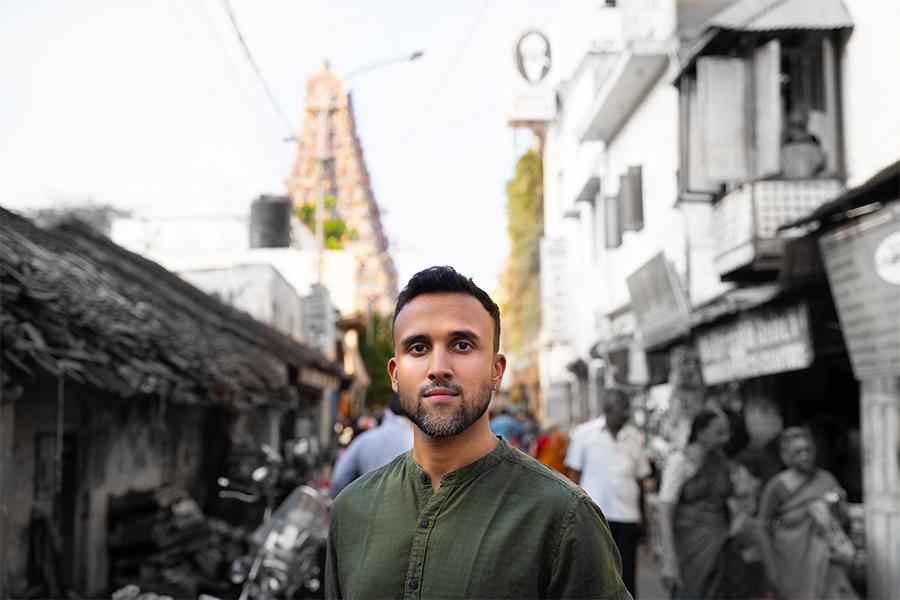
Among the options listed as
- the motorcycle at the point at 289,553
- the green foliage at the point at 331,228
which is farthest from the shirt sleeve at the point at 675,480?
the green foliage at the point at 331,228

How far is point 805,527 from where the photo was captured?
24.1ft

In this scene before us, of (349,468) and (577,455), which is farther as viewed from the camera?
(577,455)

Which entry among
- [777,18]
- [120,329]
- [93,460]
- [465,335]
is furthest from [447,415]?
[777,18]

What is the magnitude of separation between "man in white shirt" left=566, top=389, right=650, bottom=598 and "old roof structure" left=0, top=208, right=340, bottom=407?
348 centimetres

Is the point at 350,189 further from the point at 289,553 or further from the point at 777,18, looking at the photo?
the point at 289,553

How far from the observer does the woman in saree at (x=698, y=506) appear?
22.9 ft

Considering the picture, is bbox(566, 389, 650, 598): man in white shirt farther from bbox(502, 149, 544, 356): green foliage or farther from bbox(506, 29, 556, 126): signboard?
bbox(502, 149, 544, 356): green foliage

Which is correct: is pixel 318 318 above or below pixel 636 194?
below

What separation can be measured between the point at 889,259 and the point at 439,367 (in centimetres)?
558

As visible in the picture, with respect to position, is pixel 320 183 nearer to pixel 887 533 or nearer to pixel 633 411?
pixel 633 411

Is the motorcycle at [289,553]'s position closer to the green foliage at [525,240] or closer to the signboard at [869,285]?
the signboard at [869,285]

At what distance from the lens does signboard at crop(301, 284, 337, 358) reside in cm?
2591

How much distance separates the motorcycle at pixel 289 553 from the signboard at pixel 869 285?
13.3ft

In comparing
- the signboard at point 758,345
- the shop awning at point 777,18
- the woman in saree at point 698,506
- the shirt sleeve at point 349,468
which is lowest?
the woman in saree at point 698,506
